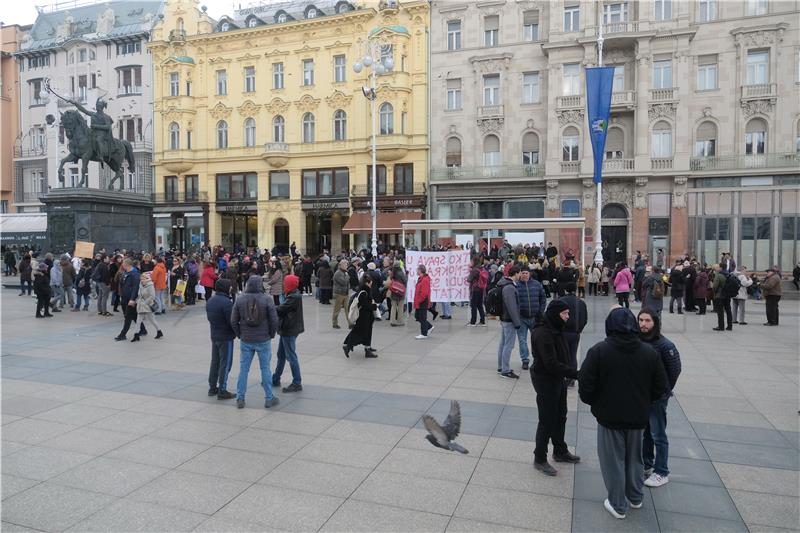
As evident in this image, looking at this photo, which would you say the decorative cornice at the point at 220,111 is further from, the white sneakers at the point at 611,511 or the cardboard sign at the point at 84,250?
the white sneakers at the point at 611,511

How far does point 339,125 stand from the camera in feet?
134

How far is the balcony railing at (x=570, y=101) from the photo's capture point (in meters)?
34.2

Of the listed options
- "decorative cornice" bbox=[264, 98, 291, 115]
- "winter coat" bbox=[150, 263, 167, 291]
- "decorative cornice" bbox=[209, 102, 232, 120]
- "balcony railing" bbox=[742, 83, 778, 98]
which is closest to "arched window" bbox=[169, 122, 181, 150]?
"decorative cornice" bbox=[209, 102, 232, 120]

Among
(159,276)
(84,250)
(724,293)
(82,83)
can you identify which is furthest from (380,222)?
(82,83)

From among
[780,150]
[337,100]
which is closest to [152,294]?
[337,100]

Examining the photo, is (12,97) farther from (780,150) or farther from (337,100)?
(780,150)

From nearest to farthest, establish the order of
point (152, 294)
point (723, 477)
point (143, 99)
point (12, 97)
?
point (723, 477), point (152, 294), point (143, 99), point (12, 97)

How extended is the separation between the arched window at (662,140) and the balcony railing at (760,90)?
13.8ft

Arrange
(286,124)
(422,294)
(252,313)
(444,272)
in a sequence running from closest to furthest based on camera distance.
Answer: (252,313)
(422,294)
(444,272)
(286,124)

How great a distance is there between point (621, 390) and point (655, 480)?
55.5 inches

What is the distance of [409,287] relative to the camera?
15250 millimetres

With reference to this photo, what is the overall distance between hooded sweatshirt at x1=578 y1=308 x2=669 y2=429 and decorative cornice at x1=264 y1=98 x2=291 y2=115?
133 feet

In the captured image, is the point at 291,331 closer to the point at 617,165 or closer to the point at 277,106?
the point at 617,165

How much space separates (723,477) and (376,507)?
3.34m
